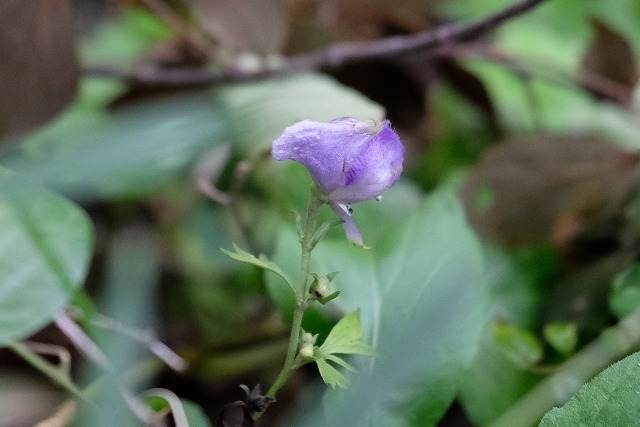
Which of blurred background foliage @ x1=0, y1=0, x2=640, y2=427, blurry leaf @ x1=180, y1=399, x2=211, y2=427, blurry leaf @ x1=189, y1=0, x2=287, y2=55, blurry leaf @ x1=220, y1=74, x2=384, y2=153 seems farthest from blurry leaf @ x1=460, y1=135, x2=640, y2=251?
blurry leaf @ x1=180, y1=399, x2=211, y2=427

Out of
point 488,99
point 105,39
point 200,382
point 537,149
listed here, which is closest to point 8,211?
point 200,382

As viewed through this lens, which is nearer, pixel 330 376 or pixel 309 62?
pixel 330 376

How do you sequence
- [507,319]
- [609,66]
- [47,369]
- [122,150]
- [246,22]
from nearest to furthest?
[122,150] < [47,369] < [507,319] < [246,22] < [609,66]

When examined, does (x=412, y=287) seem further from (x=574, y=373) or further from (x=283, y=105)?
(x=283, y=105)

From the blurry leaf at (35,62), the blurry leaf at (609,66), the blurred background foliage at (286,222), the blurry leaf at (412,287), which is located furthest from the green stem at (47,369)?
the blurry leaf at (609,66)

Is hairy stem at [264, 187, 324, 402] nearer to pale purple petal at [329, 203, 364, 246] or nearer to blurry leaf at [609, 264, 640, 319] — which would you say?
pale purple petal at [329, 203, 364, 246]

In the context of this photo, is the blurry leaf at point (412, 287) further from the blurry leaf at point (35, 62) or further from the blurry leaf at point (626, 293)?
the blurry leaf at point (35, 62)

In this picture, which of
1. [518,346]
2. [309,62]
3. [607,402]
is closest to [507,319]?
[518,346]
